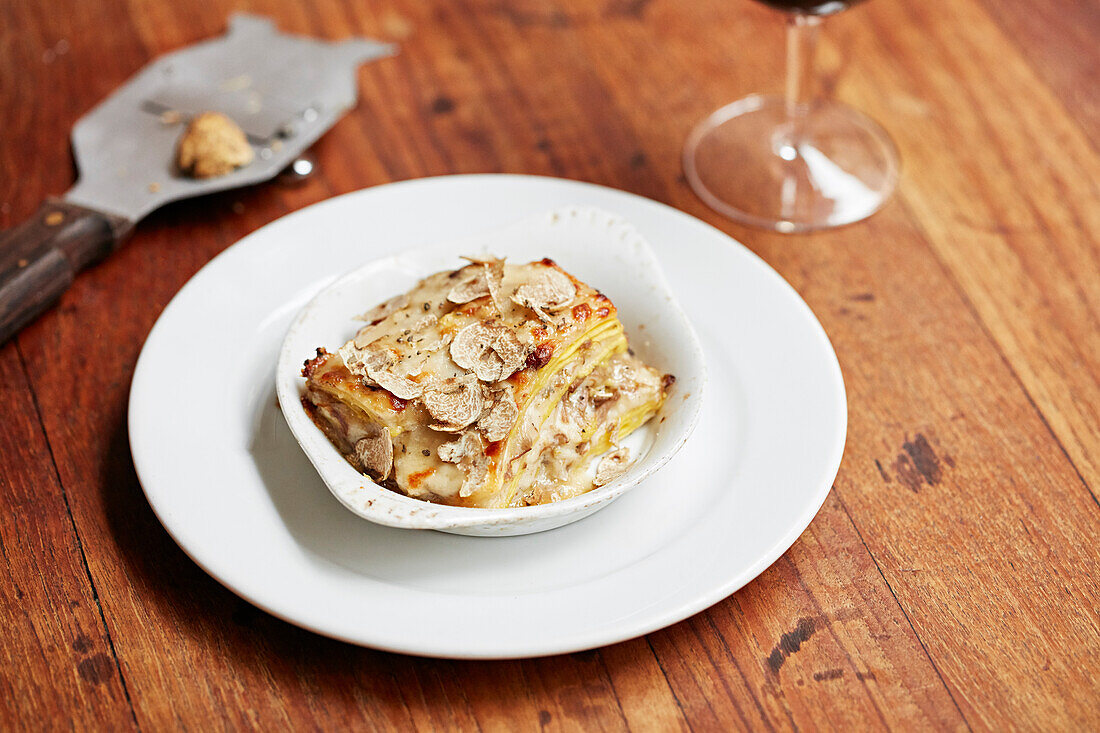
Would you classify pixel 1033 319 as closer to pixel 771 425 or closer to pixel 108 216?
pixel 771 425

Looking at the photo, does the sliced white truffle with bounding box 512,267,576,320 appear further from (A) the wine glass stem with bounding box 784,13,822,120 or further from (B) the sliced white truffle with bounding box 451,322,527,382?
(A) the wine glass stem with bounding box 784,13,822,120

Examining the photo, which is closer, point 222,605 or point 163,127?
point 222,605

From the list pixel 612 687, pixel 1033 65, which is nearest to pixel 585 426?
pixel 612 687

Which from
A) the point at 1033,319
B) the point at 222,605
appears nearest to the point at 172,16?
the point at 222,605

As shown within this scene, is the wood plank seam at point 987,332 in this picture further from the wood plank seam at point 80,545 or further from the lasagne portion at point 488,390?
the wood plank seam at point 80,545

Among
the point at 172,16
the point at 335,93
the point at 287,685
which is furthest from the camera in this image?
the point at 172,16

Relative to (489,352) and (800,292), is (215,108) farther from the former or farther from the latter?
(800,292)
